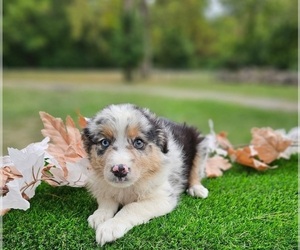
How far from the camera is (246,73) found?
20.0 m

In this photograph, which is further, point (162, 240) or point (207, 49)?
point (207, 49)

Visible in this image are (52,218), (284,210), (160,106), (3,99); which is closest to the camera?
(52,218)

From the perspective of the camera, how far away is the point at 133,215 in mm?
1972

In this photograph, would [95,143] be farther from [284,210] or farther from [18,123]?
[18,123]

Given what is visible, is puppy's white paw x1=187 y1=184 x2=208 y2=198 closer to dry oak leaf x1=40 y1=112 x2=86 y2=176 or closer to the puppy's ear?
the puppy's ear

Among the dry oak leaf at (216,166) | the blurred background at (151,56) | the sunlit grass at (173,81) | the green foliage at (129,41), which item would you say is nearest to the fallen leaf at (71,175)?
the dry oak leaf at (216,166)

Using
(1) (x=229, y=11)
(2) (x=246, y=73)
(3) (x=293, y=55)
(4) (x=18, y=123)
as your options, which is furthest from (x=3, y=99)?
(1) (x=229, y=11)

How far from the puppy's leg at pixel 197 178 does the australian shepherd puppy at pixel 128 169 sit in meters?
0.03

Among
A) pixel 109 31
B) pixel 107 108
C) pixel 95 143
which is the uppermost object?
pixel 109 31

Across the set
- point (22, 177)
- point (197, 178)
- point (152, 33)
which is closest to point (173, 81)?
point (152, 33)

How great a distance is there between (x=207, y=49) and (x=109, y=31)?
23.2 ft

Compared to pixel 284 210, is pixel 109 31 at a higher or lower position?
higher

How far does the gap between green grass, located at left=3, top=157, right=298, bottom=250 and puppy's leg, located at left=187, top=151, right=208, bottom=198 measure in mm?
48

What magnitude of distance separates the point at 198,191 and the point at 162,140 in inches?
16.4
